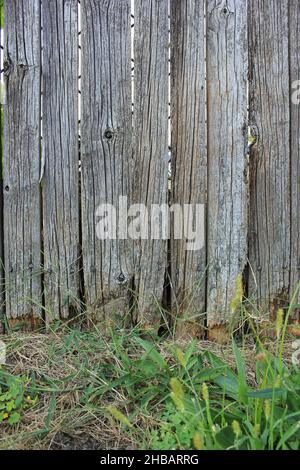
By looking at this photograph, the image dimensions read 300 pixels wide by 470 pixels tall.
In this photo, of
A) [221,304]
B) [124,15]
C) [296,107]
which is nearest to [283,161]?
[296,107]

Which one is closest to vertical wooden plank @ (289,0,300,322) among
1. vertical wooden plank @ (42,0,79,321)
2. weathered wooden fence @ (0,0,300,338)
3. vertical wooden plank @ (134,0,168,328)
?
weathered wooden fence @ (0,0,300,338)

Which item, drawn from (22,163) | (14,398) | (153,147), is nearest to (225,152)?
(153,147)

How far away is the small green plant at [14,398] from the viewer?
5.92 ft

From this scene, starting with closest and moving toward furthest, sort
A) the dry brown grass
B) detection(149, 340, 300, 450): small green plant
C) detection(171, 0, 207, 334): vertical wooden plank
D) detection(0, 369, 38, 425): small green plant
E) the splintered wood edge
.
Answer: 1. detection(149, 340, 300, 450): small green plant
2. the dry brown grass
3. detection(0, 369, 38, 425): small green plant
4. detection(171, 0, 207, 334): vertical wooden plank
5. the splintered wood edge

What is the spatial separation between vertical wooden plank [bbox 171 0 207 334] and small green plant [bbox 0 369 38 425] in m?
0.91

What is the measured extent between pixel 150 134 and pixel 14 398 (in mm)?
1555

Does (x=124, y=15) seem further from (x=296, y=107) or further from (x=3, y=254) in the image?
(x=3, y=254)

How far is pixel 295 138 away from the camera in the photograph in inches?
92.0

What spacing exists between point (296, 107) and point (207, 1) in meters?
0.79

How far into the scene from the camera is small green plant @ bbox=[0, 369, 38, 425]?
1804 mm

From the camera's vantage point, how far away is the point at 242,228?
91.7 inches

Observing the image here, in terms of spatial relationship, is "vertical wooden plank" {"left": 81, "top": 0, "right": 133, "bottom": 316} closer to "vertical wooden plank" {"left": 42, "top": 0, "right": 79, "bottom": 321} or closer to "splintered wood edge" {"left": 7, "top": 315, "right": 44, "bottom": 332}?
"vertical wooden plank" {"left": 42, "top": 0, "right": 79, "bottom": 321}

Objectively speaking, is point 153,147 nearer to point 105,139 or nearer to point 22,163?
point 105,139

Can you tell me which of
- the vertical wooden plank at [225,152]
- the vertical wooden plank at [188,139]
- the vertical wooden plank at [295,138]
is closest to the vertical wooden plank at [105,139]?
the vertical wooden plank at [188,139]
